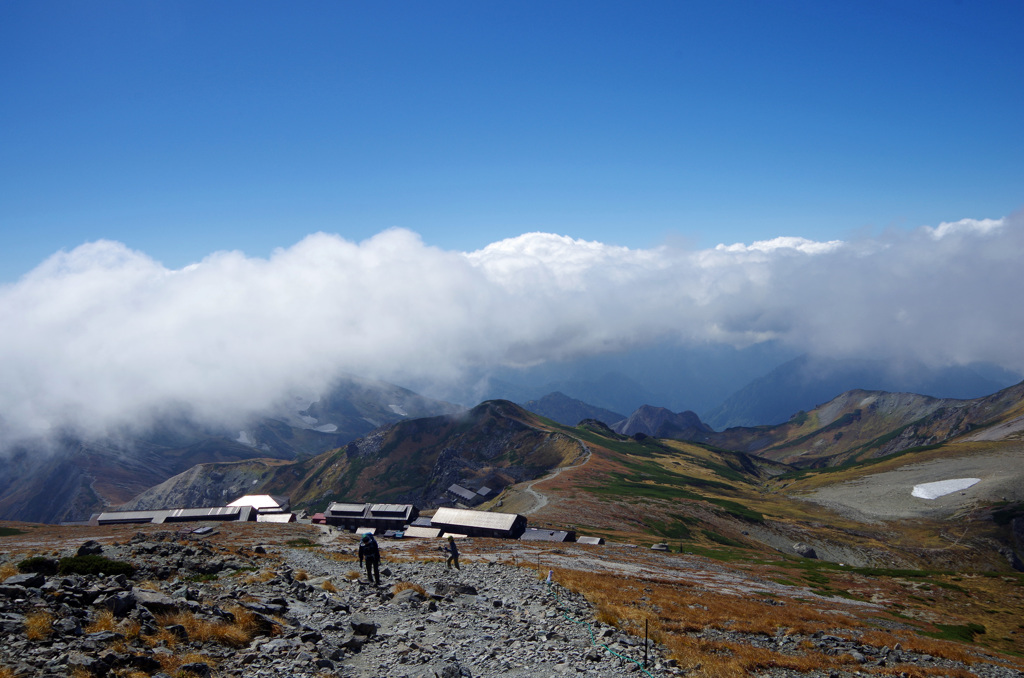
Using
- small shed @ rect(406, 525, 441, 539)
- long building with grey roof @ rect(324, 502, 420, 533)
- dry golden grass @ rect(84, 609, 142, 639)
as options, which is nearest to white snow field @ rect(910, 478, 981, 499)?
long building with grey roof @ rect(324, 502, 420, 533)

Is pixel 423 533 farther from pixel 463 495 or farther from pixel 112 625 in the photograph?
pixel 463 495

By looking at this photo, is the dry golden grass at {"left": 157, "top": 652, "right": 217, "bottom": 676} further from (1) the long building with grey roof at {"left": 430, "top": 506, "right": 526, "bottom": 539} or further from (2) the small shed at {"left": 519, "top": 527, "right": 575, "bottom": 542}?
(1) the long building with grey roof at {"left": 430, "top": 506, "right": 526, "bottom": 539}

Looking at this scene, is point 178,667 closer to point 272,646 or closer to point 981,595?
point 272,646

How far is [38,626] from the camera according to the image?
17.5 metres

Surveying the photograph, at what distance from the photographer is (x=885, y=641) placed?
111ft

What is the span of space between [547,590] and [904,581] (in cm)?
7418

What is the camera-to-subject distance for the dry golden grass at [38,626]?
17.2 meters

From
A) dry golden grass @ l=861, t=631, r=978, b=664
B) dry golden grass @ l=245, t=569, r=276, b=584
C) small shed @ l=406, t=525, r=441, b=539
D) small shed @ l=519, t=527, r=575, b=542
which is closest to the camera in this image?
dry golden grass @ l=245, t=569, r=276, b=584

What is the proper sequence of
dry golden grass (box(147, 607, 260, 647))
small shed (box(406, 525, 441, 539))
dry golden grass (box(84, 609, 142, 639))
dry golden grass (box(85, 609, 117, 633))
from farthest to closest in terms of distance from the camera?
1. small shed (box(406, 525, 441, 539))
2. dry golden grass (box(147, 607, 260, 647))
3. dry golden grass (box(85, 609, 117, 633))
4. dry golden grass (box(84, 609, 142, 639))

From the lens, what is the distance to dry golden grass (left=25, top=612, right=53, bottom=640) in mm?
17188

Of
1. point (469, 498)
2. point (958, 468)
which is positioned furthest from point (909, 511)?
point (469, 498)

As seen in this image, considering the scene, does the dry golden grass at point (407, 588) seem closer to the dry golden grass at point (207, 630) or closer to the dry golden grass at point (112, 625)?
the dry golden grass at point (207, 630)

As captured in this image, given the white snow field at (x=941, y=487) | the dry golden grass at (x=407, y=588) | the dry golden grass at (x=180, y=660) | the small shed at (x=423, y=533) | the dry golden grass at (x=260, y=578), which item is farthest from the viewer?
the white snow field at (x=941, y=487)

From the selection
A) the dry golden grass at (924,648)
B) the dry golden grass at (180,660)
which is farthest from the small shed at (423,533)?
the dry golden grass at (180,660)
